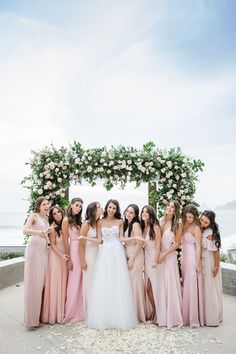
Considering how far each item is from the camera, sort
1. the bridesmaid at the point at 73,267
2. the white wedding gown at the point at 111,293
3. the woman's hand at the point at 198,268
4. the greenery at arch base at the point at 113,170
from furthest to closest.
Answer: the greenery at arch base at the point at 113,170, the bridesmaid at the point at 73,267, the woman's hand at the point at 198,268, the white wedding gown at the point at 111,293

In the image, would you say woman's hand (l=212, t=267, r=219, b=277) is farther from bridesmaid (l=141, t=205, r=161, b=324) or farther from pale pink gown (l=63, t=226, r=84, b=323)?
pale pink gown (l=63, t=226, r=84, b=323)

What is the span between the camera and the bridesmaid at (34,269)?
4.54 m

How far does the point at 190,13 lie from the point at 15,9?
3.72 metres

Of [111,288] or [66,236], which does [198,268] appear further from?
[66,236]

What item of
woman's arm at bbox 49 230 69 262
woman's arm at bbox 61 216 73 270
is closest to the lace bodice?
woman's arm at bbox 61 216 73 270

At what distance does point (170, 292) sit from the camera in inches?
183

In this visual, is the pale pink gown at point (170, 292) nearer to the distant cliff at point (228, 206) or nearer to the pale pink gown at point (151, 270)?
the pale pink gown at point (151, 270)

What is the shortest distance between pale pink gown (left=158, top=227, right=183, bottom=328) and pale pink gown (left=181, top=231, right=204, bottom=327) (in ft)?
0.37

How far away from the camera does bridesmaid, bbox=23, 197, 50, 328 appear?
454cm

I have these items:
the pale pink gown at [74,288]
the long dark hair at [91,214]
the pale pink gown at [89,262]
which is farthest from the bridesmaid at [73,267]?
the long dark hair at [91,214]

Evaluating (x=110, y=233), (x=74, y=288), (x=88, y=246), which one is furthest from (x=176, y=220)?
(x=74, y=288)

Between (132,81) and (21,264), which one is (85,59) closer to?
(132,81)

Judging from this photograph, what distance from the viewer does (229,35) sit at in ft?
24.2

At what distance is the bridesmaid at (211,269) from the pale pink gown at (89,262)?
1693 millimetres
